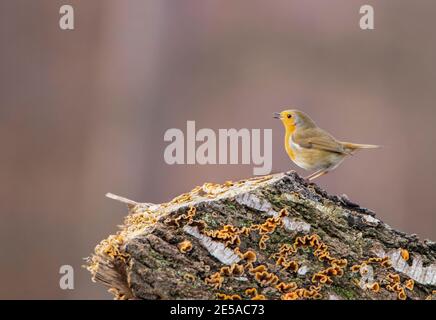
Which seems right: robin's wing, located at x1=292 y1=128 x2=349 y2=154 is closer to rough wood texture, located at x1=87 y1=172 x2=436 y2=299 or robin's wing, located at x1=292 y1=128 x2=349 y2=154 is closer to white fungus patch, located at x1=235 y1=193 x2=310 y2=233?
rough wood texture, located at x1=87 y1=172 x2=436 y2=299

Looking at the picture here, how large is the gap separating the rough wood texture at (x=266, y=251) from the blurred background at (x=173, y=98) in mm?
5736

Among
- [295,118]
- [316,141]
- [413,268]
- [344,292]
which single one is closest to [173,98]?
[295,118]

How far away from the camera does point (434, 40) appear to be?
30.0 ft

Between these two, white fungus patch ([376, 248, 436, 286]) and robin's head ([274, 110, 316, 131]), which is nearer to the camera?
white fungus patch ([376, 248, 436, 286])

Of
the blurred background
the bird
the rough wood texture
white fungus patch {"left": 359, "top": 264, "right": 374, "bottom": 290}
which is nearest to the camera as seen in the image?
the rough wood texture

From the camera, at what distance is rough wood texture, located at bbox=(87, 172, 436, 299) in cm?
223

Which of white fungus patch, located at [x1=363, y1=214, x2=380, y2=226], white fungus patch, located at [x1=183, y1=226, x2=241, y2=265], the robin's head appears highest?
the robin's head

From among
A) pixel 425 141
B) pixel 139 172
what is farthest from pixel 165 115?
pixel 425 141

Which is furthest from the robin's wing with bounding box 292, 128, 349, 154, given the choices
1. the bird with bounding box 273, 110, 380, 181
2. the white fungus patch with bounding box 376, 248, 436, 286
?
the white fungus patch with bounding box 376, 248, 436, 286

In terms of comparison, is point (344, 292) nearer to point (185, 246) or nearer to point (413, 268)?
point (413, 268)

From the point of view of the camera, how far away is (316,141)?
13.9 ft

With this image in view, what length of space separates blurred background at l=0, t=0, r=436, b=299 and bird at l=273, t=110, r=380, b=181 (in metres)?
3.90

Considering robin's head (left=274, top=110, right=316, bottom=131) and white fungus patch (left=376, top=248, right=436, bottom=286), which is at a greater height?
robin's head (left=274, top=110, right=316, bottom=131)
